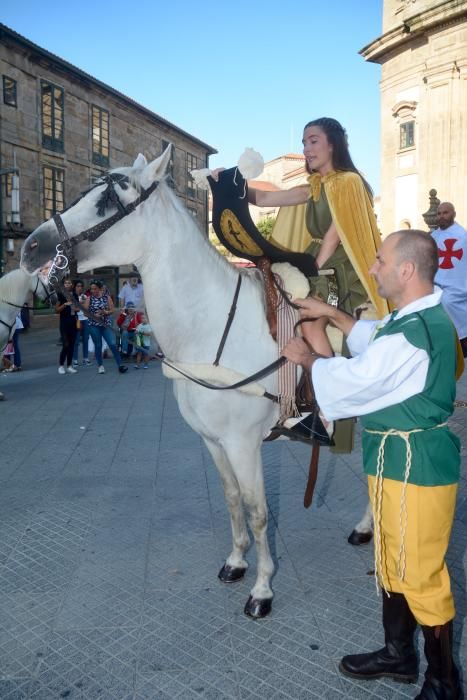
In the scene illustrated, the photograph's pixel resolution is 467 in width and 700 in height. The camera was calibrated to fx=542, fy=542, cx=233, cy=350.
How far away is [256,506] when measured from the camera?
2.94 meters

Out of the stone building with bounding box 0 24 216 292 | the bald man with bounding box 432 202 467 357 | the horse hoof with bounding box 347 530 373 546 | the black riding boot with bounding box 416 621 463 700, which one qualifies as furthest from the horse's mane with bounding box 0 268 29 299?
the stone building with bounding box 0 24 216 292

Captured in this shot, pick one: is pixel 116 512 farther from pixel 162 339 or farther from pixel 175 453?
pixel 162 339

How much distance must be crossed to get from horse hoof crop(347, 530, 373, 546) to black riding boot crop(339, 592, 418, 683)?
4.18ft

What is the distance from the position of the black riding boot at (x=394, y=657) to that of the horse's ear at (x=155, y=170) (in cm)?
216

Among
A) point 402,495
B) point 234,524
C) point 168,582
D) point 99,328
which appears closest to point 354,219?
point 402,495

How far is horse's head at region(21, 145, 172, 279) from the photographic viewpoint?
2.53 meters

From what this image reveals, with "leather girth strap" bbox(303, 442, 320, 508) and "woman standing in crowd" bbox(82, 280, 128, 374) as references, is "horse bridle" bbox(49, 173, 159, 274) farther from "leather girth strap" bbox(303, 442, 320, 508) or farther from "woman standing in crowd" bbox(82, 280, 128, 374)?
"woman standing in crowd" bbox(82, 280, 128, 374)

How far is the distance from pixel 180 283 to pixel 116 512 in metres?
2.37

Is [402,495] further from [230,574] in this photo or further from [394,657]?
[230,574]

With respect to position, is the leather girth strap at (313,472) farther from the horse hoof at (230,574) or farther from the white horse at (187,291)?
the horse hoof at (230,574)

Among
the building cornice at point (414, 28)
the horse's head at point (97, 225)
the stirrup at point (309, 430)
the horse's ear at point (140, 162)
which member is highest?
the building cornice at point (414, 28)

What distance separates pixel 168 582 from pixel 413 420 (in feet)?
6.49

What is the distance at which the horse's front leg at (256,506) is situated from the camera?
9.14 feet

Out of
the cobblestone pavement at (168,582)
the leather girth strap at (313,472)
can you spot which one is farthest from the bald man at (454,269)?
the leather girth strap at (313,472)
